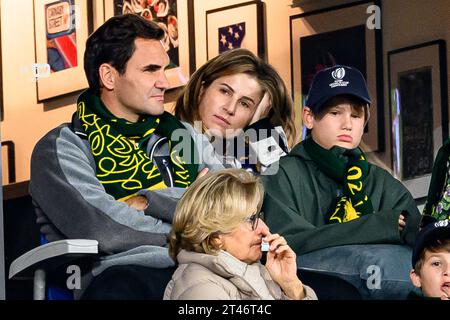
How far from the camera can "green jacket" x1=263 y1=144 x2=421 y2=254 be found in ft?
15.3

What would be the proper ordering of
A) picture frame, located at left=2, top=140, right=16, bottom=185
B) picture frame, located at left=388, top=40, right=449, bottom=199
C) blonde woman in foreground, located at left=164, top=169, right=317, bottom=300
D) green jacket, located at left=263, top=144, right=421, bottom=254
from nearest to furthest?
blonde woman in foreground, located at left=164, top=169, right=317, bottom=300, green jacket, located at left=263, top=144, right=421, bottom=254, picture frame, located at left=388, top=40, right=449, bottom=199, picture frame, located at left=2, top=140, right=16, bottom=185

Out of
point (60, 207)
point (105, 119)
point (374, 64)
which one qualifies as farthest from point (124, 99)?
point (374, 64)

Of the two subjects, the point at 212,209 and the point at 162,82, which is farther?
the point at 162,82

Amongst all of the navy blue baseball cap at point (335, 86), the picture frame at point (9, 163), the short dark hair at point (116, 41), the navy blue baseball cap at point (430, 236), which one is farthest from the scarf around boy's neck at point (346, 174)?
the picture frame at point (9, 163)

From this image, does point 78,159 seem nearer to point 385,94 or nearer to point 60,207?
point 60,207

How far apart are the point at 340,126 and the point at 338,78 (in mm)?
150

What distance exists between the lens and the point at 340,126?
483 centimetres

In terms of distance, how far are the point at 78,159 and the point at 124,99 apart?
0.27 m

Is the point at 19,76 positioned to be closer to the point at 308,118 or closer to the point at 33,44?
the point at 33,44

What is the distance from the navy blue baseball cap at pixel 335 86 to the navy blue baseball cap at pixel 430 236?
52 cm

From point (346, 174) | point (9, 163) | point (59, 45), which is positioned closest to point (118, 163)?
point (9, 163)

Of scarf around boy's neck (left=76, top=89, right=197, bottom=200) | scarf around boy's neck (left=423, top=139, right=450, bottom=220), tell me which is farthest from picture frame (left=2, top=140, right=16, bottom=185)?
scarf around boy's neck (left=423, top=139, right=450, bottom=220)

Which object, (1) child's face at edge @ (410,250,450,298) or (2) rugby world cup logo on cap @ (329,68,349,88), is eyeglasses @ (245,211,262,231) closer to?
(1) child's face at edge @ (410,250,450,298)

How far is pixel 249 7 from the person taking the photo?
513 centimetres
